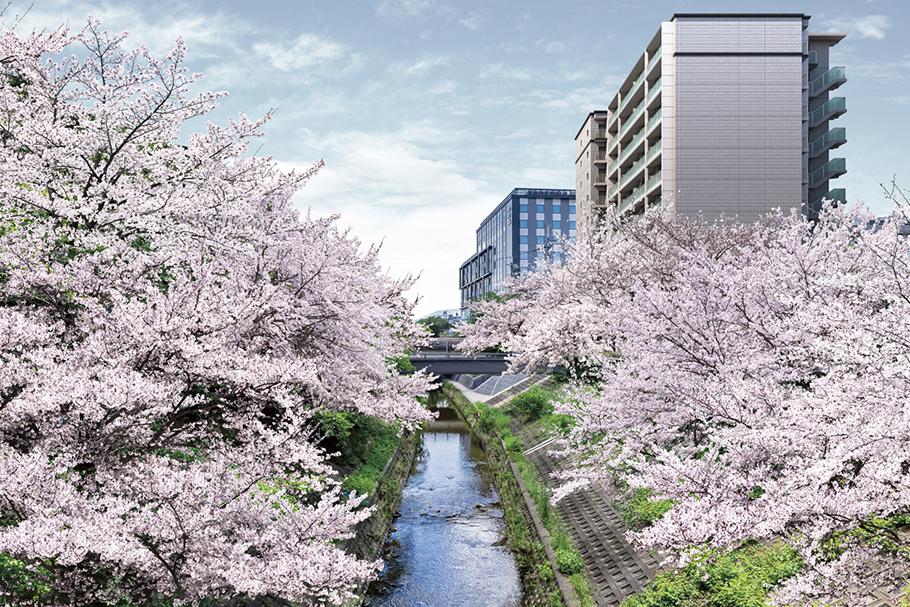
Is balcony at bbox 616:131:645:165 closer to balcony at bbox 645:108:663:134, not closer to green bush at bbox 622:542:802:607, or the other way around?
balcony at bbox 645:108:663:134

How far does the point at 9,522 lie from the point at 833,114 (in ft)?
178

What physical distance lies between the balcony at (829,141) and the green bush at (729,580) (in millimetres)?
45054

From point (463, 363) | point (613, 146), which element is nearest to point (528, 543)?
point (463, 363)

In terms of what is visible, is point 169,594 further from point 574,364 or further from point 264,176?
point 574,364

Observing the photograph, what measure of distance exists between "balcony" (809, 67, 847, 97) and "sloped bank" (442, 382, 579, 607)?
39.9 metres

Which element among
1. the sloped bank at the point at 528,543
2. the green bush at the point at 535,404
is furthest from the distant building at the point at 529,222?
the sloped bank at the point at 528,543

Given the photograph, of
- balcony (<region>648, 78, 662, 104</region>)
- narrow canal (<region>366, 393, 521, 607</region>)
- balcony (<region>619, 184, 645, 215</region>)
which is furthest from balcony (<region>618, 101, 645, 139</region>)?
narrow canal (<region>366, 393, 521, 607</region>)

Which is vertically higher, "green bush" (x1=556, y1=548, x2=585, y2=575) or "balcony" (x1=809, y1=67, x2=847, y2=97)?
"balcony" (x1=809, y1=67, x2=847, y2=97)

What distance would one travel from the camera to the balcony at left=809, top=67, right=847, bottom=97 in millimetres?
46781

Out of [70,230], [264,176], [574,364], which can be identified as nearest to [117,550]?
[70,230]

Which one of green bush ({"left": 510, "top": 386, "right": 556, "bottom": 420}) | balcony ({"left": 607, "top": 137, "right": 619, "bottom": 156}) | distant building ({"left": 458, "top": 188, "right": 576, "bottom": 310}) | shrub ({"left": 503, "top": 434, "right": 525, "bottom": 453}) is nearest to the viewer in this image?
shrub ({"left": 503, "top": 434, "right": 525, "bottom": 453})

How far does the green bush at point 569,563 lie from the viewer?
1315 cm

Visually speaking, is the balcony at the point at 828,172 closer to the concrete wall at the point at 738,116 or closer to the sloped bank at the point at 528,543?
the concrete wall at the point at 738,116

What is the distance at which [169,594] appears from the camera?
679 centimetres
